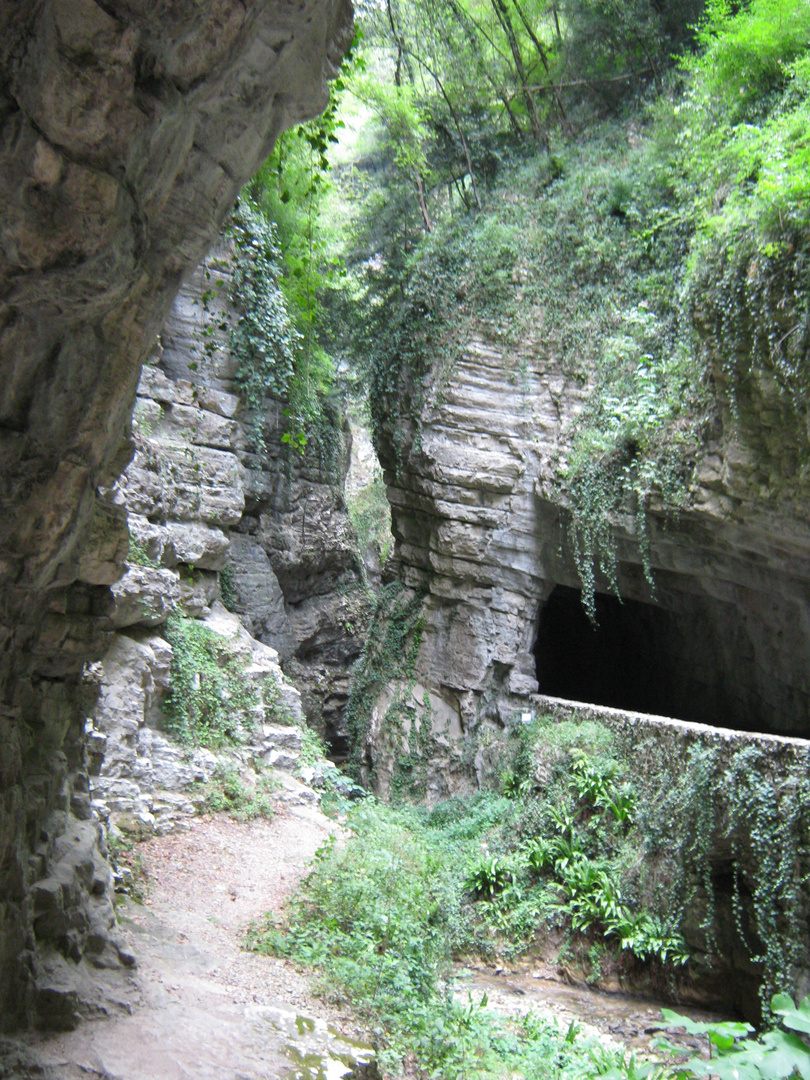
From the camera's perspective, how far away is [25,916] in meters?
3.66

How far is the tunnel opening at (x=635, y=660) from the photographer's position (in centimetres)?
1288

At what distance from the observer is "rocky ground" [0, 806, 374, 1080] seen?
361 centimetres

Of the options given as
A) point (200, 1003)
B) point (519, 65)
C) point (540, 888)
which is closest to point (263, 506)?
point (519, 65)

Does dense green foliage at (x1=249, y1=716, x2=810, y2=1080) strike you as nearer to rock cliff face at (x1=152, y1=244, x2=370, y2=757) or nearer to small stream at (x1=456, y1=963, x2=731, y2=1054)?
small stream at (x1=456, y1=963, x2=731, y2=1054)

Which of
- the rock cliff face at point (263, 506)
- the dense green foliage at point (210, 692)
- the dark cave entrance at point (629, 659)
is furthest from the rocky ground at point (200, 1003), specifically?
the dark cave entrance at point (629, 659)

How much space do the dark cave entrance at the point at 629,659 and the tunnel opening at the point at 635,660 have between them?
0.02m

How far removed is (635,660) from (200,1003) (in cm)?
1289

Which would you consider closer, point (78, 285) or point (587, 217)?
point (78, 285)

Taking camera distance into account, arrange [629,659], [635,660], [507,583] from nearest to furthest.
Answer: [507,583], [635,660], [629,659]

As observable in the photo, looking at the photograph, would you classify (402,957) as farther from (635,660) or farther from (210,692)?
(635,660)

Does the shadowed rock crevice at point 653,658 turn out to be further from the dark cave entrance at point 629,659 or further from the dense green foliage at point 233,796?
the dense green foliage at point 233,796

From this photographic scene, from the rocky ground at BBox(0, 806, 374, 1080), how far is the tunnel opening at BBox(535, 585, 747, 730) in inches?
301

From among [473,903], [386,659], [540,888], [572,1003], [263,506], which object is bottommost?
[572,1003]

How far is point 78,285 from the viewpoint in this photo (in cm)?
262
